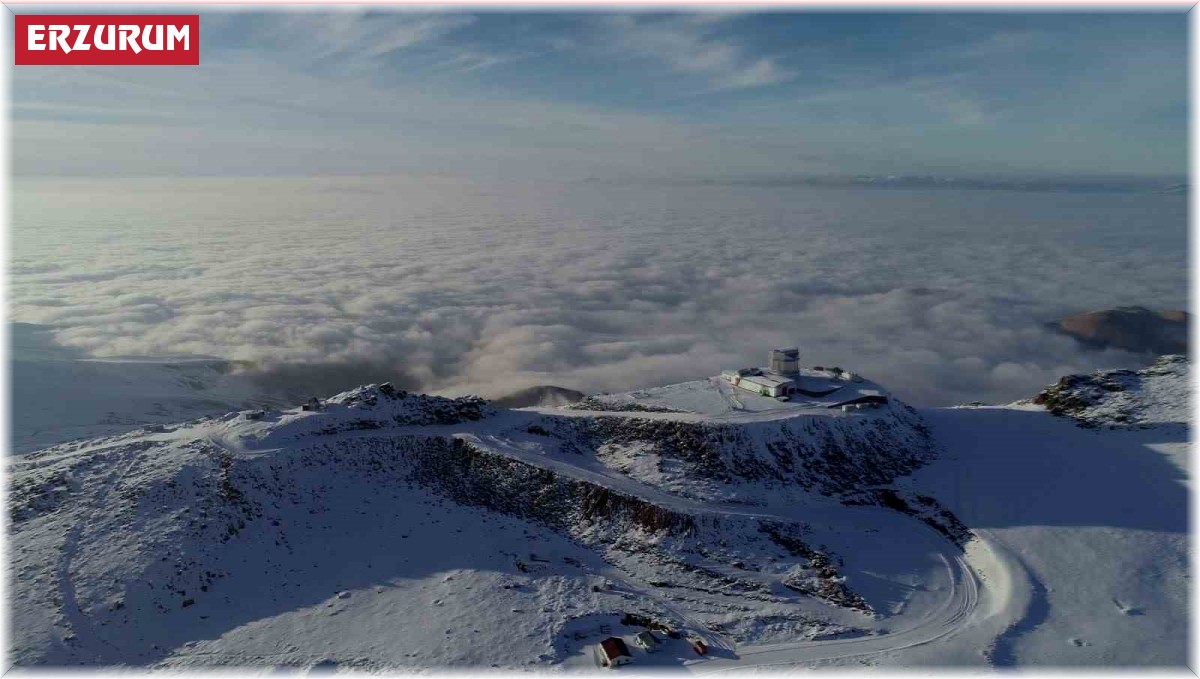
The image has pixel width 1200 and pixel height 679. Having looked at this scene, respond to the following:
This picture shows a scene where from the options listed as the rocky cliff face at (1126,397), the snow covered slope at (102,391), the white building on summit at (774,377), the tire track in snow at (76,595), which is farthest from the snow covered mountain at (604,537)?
the snow covered slope at (102,391)

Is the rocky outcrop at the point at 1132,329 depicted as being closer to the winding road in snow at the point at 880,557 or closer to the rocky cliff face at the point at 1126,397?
the rocky cliff face at the point at 1126,397

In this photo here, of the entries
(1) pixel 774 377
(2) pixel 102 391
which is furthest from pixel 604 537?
(2) pixel 102 391

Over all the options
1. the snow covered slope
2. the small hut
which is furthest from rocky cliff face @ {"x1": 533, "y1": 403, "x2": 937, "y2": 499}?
the snow covered slope

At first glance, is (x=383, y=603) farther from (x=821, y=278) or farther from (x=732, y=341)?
(x=821, y=278)

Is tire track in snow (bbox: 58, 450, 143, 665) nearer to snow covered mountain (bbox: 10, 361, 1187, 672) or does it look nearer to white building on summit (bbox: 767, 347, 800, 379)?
snow covered mountain (bbox: 10, 361, 1187, 672)

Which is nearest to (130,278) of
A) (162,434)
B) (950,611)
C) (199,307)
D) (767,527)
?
(199,307)

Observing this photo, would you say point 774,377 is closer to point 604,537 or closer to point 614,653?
point 604,537
